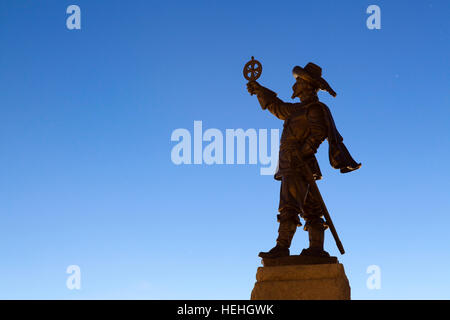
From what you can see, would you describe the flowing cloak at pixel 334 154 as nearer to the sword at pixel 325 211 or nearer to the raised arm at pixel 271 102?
the sword at pixel 325 211

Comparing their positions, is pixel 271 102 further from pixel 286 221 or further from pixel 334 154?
pixel 286 221

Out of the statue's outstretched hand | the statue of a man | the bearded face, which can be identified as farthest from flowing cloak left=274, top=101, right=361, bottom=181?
the statue's outstretched hand

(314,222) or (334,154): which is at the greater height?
(334,154)

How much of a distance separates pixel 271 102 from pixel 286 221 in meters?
1.88

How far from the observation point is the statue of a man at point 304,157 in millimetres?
7734

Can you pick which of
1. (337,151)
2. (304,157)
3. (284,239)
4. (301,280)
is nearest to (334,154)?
(337,151)

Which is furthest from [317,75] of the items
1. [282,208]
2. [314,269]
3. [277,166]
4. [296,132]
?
[314,269]

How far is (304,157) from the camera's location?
8047mm

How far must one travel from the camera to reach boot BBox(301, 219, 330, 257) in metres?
7.71

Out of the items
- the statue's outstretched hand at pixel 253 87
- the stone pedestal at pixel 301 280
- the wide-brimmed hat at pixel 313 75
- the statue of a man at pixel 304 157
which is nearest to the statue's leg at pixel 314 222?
the statue of a man at pixel 304 157

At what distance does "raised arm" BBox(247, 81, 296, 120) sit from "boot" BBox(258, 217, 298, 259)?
1644 millimetres

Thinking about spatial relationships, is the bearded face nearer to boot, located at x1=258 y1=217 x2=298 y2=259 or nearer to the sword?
the sword

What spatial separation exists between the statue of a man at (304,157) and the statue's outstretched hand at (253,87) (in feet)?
1.64
